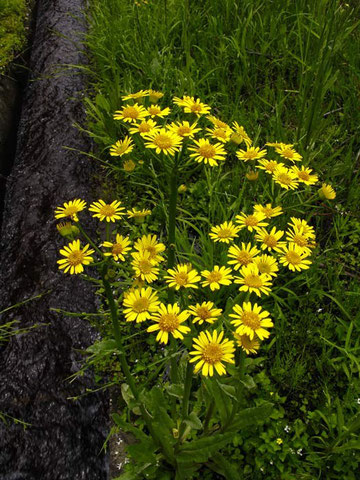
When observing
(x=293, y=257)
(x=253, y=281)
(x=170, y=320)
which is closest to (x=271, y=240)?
(x=293, y=257)

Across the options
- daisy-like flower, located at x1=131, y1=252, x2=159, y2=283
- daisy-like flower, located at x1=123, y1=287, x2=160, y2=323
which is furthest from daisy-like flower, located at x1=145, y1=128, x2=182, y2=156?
daisy-like flower, located at x1=123, y1=287, x2=160, y2=323

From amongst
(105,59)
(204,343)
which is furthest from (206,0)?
(204,343)

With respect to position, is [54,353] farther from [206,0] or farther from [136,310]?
[206,0]

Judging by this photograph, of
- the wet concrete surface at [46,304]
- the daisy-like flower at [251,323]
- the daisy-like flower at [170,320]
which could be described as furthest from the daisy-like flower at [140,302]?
the wet concrete surface at [46,304]

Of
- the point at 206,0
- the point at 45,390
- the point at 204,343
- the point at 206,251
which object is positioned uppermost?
the point at 206,0

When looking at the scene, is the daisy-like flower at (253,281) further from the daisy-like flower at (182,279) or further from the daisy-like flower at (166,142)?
the daisy-like flower at (166,142)

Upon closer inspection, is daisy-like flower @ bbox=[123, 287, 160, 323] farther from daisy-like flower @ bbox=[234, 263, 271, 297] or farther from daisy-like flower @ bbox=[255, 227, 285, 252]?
daisy-like flower @ bbox=[255, 227, 285, 252]

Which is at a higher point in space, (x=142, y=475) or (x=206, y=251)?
(x=206, y=251)
